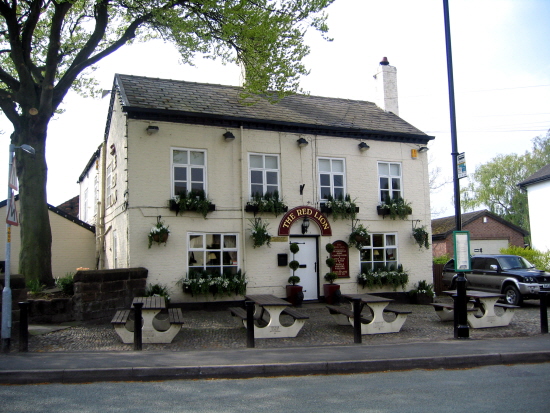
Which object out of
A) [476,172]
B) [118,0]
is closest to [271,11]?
[118,0]

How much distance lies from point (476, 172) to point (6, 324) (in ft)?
152

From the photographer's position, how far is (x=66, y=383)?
23.9 ft

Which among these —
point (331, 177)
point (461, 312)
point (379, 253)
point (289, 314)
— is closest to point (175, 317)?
point (289, 314)

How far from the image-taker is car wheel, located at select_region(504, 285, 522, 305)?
16.7 m

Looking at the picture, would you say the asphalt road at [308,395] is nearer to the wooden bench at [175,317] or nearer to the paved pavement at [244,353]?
the paved pavement at [244,353]

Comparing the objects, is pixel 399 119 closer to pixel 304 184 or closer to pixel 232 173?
pixel 304 184

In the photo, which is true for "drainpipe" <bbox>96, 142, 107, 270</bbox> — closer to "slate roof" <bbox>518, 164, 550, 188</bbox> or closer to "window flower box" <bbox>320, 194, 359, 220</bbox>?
"window flower box" <bbox>320, 194, 359, 220</bbox>

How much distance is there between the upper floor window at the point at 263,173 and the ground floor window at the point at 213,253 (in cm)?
181

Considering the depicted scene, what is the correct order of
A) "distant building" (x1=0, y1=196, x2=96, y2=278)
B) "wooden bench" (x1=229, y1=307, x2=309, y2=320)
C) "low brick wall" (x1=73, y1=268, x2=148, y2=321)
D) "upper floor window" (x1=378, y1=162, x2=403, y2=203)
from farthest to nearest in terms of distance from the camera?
"distant building" (x1=0, y1=196, x2=96, y2=278) < "upper floor window" (x1=378, y1=162, x2=403, y2=203) < "low brick wall" (x1=73, y1=268, x2=148, y2=321) < "wooden bench" (x1=229, y1=307, x2=309, y2=320)

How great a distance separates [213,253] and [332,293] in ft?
13.4

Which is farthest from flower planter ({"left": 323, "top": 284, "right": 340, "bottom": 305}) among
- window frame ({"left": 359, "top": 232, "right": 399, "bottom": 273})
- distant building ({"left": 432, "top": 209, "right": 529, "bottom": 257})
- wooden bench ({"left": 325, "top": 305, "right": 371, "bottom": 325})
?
distant building ({"left": 432, "top": 209, "right": 529, "bottom": 257})

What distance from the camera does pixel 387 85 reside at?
2095 cm

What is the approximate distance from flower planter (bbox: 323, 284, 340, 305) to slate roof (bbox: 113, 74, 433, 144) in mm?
5267

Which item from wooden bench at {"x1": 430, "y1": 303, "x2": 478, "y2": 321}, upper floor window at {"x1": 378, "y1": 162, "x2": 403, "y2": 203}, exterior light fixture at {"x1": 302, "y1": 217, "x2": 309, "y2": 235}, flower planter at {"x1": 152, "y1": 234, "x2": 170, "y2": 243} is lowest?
wooden bench at {"x1": 430, "y1": 303, "x2": 478, "y2": 321}
